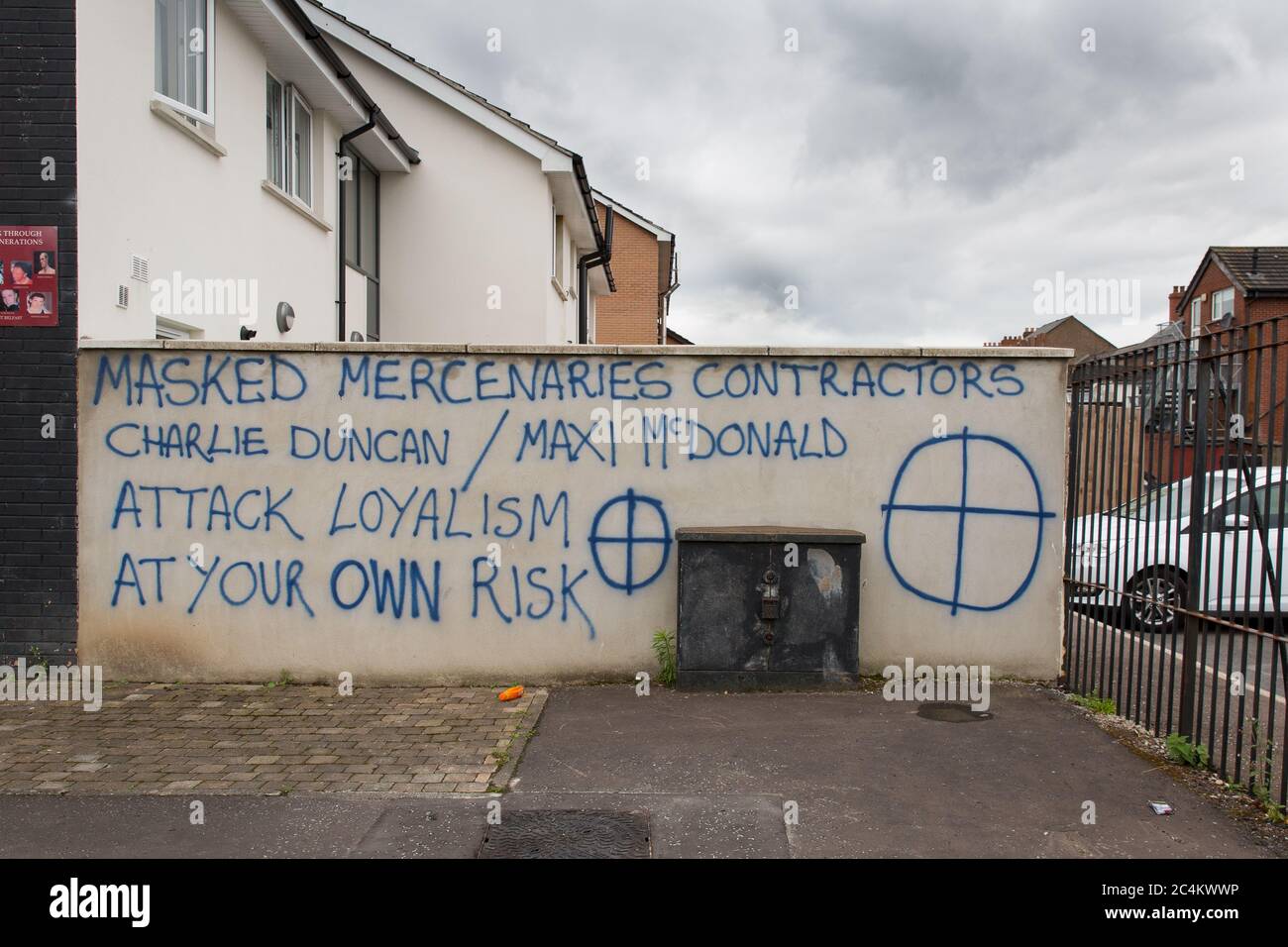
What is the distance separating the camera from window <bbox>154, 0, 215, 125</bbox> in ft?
23.9

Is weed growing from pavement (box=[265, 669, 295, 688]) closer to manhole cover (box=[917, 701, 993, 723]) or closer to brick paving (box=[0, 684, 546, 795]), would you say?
brick paving (box=[0, 684, 546, 795])

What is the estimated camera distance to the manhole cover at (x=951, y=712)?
18.8ft

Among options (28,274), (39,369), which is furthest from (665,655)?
(28,274)

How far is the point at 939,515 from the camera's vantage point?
21.3 feet

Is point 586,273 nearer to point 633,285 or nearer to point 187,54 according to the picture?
point 633,285

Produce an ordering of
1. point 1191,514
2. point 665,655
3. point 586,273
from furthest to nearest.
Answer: point 586,273 → point 665,655 → point 1191,514

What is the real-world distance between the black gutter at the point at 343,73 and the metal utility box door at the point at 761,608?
655 cm

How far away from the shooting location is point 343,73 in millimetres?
10219

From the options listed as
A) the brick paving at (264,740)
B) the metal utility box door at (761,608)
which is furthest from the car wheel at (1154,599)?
the brick paving at (264,740)

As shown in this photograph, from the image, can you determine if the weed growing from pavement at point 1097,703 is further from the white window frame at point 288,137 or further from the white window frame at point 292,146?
the white window frame at point 292,146

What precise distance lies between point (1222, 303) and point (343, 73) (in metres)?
32.5

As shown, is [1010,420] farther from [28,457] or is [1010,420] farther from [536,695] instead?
[28,457]

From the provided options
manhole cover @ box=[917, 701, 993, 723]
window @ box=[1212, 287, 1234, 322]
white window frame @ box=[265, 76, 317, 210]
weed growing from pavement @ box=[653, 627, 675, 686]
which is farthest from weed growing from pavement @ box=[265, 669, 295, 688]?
window @ box=[1212, 287, 1234, 322]
